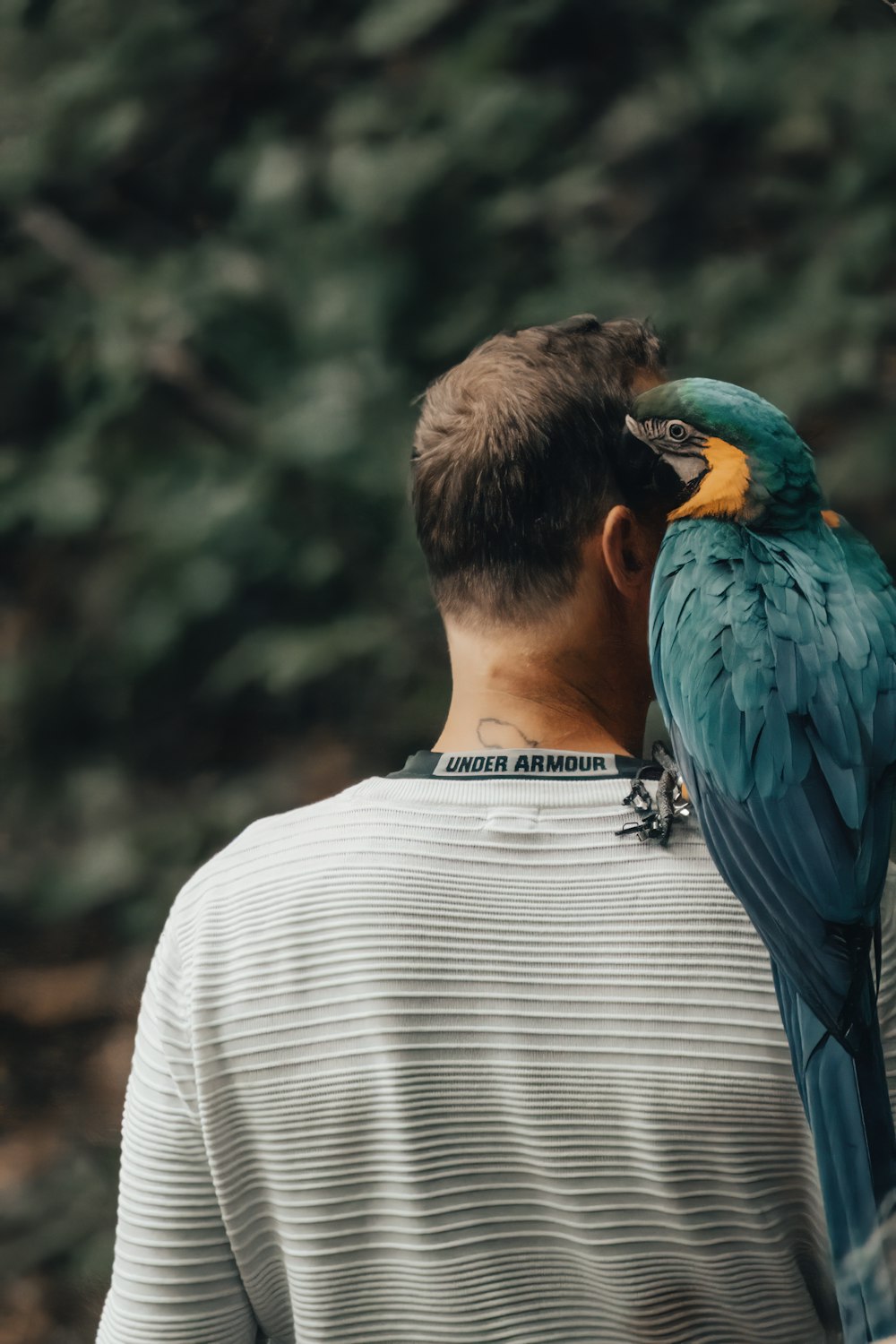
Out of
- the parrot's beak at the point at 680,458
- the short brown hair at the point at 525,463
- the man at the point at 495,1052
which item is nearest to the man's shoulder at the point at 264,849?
the man at the point at 495,1052

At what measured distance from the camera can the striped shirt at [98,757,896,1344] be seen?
1.64 ft

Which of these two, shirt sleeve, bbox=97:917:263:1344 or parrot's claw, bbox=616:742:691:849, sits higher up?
parrot's claw, bbox=616:742:691:849

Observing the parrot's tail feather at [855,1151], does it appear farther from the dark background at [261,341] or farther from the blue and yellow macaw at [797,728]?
the dark background at [261,341]

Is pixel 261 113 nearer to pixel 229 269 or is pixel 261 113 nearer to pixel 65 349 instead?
pixel 229 269

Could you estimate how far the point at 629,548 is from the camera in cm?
62

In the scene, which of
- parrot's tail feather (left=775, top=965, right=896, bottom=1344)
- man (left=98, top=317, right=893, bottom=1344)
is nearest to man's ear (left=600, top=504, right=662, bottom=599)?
man (left=98, top=317, right=893, bottom=1344)

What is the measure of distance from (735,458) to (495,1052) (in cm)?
35

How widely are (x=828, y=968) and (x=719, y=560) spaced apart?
22cm

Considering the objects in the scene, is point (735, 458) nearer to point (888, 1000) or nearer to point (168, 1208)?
point (888, 1000)

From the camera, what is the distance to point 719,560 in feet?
2.01

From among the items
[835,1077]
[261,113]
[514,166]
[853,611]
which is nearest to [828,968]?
[835,1077]

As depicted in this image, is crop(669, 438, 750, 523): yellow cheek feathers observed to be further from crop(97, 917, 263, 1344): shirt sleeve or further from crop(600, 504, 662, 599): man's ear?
crop(97, 917, 263, 1344): shirt sleeve

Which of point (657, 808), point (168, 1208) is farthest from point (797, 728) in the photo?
point (168, 1208)

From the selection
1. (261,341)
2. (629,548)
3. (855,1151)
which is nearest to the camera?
(855,1151)
